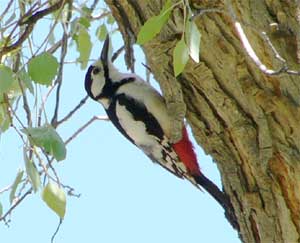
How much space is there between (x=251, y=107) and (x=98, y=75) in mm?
1131

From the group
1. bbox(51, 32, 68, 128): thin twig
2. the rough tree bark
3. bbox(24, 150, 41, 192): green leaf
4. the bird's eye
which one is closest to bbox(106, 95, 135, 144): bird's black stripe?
the bird's eye

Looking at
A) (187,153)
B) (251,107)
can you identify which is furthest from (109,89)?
(251,107)

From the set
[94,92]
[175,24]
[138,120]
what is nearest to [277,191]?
[175,24]

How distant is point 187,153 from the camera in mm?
2789

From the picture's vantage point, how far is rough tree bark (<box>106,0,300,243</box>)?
196 cm

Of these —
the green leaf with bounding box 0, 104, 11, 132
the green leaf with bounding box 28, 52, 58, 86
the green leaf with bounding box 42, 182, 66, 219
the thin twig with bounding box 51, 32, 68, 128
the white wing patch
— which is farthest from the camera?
the white wing patch

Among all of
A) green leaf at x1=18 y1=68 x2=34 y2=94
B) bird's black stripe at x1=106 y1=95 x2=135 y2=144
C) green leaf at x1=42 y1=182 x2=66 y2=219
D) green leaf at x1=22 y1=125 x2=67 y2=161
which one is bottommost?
green leaf at x1=42 y1=182 x2=66 y2=219

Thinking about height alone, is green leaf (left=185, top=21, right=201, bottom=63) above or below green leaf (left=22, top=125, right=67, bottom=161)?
above

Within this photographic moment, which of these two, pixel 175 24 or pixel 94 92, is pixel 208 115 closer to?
pixel 175 24

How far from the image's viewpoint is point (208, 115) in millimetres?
2068

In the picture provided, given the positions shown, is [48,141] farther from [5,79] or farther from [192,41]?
[192,41]

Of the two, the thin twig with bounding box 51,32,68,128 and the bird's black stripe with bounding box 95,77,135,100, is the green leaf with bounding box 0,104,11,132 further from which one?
the bird's black stripe with bounding box 95,77,135,100

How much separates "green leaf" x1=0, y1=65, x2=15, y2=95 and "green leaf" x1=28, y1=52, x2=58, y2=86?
52mm

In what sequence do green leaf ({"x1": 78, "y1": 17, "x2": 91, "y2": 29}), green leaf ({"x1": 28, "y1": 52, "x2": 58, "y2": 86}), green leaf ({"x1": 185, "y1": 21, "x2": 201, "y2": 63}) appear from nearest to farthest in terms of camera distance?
green leaf ({"x1": 185, "y1": 21, "x2": 201, "y2": 63}) → green leaf ({"x1": 28, "y1": 52, "x2": 58, "y2": 86}) → green leaf ({"x1": 78, "y1": 17, "x2": 91, "y2": 29})
